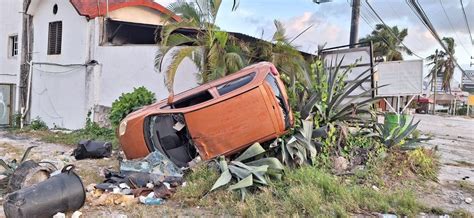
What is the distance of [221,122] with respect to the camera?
5.91 metres

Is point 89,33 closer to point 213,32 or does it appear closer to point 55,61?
point 55,61

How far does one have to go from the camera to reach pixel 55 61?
47.0 ft

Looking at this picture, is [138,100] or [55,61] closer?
[138,100]

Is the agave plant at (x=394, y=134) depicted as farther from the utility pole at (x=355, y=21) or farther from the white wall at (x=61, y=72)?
the white wall at (x=61, y=72)

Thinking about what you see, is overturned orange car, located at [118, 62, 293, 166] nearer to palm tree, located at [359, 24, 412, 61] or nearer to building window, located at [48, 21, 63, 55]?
building window, located at [48, 21, 63, 55]

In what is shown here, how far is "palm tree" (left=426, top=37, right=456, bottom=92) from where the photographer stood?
44031 mm

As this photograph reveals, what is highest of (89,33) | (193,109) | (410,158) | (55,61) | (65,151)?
(89,33)

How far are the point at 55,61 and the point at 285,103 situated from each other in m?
11.3

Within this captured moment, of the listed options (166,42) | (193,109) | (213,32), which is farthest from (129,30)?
(193,109)

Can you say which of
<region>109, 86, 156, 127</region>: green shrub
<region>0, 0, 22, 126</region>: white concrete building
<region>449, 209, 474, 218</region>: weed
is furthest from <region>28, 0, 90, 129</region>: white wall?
<region>449, 209, 474, 218</region>: weed

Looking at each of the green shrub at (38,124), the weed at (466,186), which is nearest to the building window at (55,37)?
the green shrub at (38,124)

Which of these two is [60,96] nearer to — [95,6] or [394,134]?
[95,6]

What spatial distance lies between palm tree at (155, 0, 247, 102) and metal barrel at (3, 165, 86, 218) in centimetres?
492

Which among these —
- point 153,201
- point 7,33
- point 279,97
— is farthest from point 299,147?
point 7,33
